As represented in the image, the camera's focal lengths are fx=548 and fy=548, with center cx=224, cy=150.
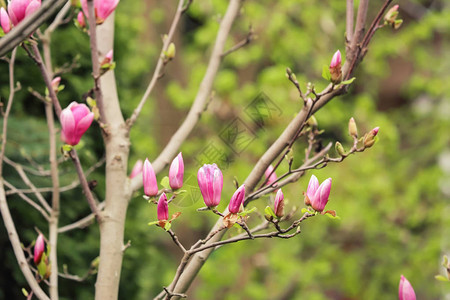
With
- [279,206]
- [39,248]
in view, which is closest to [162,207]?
[279,206]

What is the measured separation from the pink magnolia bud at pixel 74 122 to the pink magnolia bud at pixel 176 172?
0.27m

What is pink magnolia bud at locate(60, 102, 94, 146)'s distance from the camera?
1310 mm

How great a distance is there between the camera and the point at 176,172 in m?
1.20

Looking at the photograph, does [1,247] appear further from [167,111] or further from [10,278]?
[167,111]

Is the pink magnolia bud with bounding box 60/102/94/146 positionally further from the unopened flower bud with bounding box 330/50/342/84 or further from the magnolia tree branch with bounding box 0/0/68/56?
the unopened flower bud with bounding box 330/50/342/84

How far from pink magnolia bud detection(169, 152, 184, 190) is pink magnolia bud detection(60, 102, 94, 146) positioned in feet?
0.90

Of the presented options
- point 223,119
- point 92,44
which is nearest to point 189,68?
point 223,119

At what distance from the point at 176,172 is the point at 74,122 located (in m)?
0.30

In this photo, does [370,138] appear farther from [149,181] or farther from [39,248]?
[39,248]

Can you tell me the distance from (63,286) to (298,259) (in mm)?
3369

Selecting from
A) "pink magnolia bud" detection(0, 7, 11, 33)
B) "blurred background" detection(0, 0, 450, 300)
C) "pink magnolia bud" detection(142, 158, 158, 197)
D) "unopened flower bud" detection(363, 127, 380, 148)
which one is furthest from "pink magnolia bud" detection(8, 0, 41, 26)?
"blurred background" detection(0, 0, 450, 300)

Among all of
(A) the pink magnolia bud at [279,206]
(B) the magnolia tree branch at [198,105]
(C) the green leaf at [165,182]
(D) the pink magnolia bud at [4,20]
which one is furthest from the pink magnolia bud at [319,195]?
(D) the pink magnolia bud at [4,20]

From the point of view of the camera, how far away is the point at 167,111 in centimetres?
622

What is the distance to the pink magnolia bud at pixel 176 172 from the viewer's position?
1.20 metres
